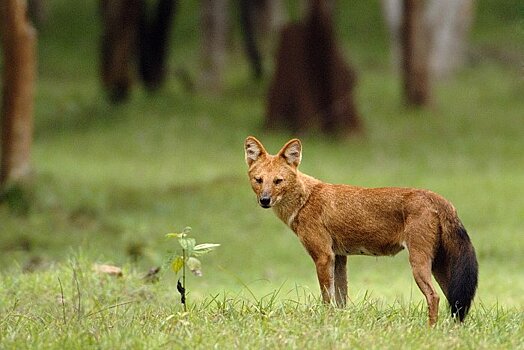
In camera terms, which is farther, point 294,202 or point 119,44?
point 119,44

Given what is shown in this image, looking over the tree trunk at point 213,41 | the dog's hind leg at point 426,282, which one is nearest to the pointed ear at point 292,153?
the dog's hind leg at point 426,282

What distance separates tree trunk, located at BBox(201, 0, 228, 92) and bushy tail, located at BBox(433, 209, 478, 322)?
66.3 feet

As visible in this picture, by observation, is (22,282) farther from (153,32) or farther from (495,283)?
(153,32)

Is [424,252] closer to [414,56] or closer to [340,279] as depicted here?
[340,279]

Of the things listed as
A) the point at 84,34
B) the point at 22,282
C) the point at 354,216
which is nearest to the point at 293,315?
the point at 354,216

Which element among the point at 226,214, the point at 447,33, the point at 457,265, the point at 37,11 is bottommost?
the point at 226,214

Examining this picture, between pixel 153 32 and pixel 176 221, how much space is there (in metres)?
10.6

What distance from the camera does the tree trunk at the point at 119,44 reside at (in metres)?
23.9

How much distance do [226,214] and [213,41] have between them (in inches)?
463

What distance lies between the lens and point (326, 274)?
724cm

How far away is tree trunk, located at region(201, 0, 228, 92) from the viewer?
89.1ft

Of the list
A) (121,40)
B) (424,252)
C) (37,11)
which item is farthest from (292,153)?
(37,11)

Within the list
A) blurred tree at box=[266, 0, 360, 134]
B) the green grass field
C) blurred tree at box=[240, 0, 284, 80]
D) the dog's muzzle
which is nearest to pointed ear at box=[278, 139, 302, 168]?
the dog's muzzle

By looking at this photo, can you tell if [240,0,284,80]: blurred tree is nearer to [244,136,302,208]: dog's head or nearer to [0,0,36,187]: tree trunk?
[0,0,36,187]: tree trunk
